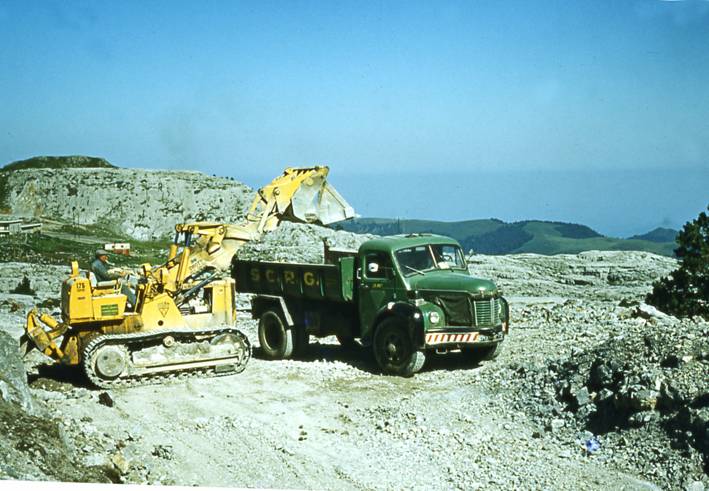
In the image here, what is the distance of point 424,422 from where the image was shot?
31.5 feet

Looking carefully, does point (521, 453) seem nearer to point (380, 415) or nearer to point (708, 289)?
point (380, 415)

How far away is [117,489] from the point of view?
24.2ft

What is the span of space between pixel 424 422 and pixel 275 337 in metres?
4.72

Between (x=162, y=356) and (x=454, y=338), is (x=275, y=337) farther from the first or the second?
(x=454, y=338)

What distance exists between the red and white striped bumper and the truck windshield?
1203 mm

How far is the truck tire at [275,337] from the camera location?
13383 mm

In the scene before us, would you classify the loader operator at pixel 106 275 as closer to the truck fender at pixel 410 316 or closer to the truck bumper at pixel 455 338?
the truck fender at pixel 410 316

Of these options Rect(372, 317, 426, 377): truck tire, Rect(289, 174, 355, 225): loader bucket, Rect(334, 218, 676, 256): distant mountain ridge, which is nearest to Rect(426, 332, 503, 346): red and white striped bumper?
Rect(372, 317, 426, 377): truck tire

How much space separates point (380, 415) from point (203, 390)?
2849mm

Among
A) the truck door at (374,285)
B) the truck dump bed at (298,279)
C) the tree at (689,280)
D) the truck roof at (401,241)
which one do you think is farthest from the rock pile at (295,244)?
the truck door at (374,285)

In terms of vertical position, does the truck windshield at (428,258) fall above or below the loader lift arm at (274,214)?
below

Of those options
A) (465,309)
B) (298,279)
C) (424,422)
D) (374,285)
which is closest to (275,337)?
(298,279)

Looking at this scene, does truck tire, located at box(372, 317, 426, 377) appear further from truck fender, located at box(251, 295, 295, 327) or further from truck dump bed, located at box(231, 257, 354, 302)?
truck fender, located at box(251, 295, 295, 327)

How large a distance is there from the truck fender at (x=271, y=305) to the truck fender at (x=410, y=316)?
2100mm
